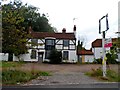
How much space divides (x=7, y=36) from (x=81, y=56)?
135 ft

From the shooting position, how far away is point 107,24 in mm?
19500

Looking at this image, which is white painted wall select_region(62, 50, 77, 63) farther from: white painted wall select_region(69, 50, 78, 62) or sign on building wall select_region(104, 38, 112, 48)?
sign on building wall select_region(104, 38, 112, 48)

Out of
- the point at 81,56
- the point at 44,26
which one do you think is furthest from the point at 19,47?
the point at 44,26

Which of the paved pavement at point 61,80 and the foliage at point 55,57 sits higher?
the foliage at point 55,57

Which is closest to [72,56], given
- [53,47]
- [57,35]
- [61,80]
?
[53,47]

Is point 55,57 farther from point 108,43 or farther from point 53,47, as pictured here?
point 108,43

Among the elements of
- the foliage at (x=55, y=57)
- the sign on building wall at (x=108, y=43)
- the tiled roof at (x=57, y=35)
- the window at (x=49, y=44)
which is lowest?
the foliage at (x=55, y=57)

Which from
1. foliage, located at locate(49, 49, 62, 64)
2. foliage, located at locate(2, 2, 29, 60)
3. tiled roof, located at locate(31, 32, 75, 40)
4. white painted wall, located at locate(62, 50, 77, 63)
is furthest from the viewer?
tiled roof, located at locate(31, 32, 75, 40)

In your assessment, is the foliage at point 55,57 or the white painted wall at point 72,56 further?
the white painted wall at point 72,56

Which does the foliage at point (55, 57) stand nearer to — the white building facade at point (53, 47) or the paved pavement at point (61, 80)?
the white building facade at point (53, 47)

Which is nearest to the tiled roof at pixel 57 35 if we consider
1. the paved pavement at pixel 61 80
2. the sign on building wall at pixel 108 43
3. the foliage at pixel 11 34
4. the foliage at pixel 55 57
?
the foliage at pixel 55 57

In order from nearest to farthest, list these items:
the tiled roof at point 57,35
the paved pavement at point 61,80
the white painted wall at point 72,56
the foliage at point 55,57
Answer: the paved pavement at point 61,80, the foliage at point 55,57, the white painted wall at point 72,56, the tiled roof at point 57,35

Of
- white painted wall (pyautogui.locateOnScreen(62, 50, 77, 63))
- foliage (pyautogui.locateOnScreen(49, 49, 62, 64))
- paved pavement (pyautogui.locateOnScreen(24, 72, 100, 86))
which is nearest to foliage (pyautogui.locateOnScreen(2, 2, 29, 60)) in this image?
paved pavement (pyautogui.locateOnScreen(24, 72, 100, 86))

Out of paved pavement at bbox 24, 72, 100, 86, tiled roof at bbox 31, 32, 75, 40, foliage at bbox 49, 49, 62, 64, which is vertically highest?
tiled roof at bbox 31, 32, 75, 40
